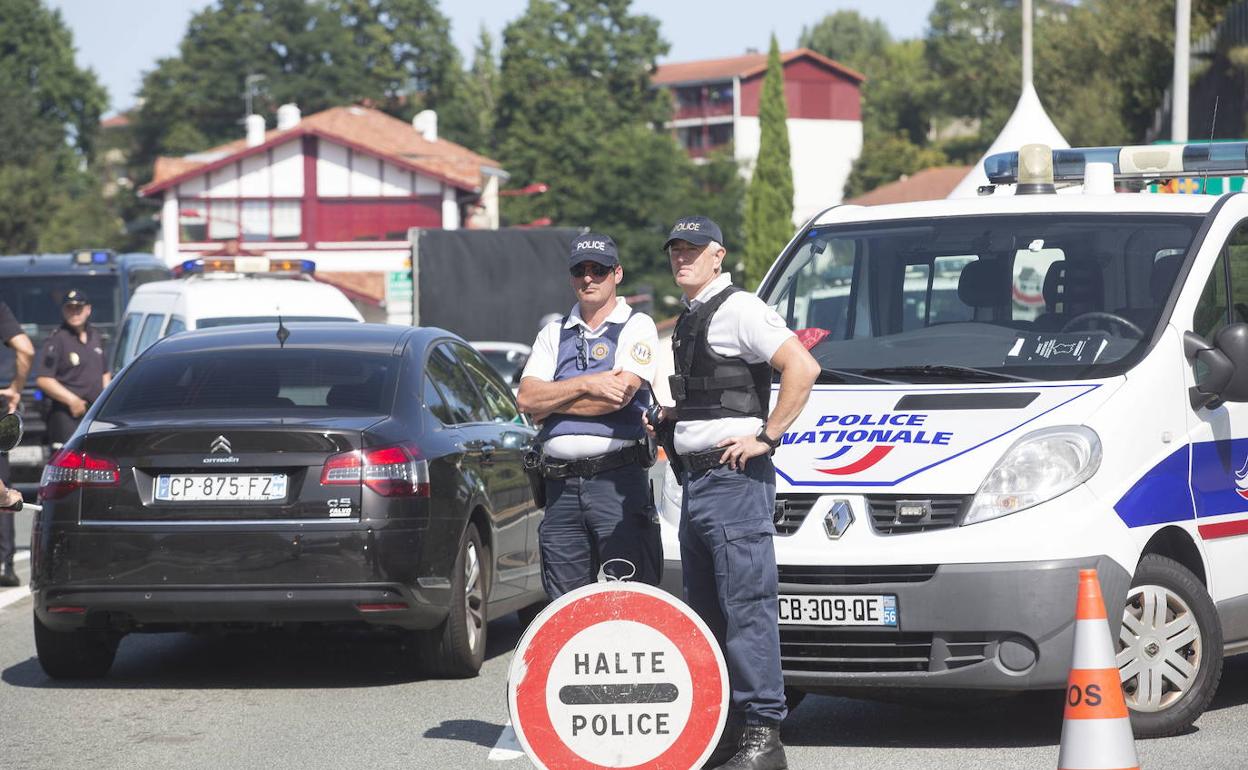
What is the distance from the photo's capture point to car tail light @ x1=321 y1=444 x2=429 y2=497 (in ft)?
27.2

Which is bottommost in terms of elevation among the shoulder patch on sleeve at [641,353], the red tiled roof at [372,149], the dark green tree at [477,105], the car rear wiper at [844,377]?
the car rear wiper at [844,377]

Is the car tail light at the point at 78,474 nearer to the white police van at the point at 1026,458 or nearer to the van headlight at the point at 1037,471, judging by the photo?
the white police van at the point at 1026,458

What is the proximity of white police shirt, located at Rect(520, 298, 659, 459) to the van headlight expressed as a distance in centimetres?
120

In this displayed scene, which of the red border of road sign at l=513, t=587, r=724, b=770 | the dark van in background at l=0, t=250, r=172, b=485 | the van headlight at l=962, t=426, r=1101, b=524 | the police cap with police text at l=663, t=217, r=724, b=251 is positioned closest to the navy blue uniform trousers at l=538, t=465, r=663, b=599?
the police cap with police text at l=663, t=217, r=724, b=251

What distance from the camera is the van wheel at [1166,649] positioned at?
7.03m

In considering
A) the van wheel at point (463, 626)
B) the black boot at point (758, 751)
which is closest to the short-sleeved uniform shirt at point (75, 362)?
the van wheel at point (463, 626)

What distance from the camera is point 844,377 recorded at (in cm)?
774

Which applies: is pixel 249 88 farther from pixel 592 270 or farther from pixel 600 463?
pixel 600 463

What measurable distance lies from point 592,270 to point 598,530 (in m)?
0.89

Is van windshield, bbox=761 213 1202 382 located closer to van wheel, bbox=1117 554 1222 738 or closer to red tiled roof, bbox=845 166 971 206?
van wheel, bbox=1117 554 1222 738

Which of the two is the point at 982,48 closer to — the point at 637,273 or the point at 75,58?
the point at 637,273

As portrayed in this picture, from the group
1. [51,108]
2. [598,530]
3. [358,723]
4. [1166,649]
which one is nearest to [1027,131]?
[1166,649]

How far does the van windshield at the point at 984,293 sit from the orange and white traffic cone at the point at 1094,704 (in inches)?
68.4

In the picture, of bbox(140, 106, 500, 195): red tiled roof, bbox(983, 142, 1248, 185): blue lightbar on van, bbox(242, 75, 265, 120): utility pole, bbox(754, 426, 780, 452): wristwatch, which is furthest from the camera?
bbox(242, 75, 265, 120): utility pole
